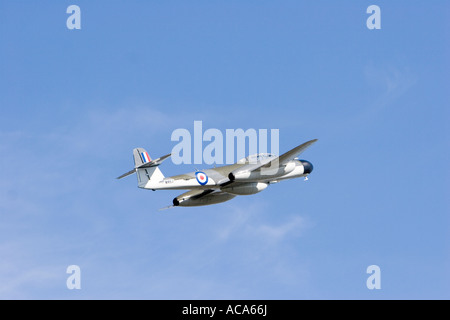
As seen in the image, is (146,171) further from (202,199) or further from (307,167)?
(307,167)

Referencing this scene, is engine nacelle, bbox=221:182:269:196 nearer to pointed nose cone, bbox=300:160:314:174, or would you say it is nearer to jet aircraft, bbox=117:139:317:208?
jet aircraft, bbox=117:139:317:208

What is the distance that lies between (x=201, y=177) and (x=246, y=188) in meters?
4.45

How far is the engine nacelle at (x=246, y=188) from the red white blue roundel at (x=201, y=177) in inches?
81.0

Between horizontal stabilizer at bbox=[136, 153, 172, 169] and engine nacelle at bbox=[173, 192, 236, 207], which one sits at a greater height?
horizontal stabilizer at bbox=[136, 153, 172, 169]

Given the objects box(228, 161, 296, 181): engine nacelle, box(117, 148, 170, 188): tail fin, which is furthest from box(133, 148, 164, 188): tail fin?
box(228, 161, 296, 181): engine nacelle

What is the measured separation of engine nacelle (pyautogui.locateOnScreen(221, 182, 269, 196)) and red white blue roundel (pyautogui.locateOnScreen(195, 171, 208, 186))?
206cm

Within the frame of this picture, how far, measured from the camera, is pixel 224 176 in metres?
61.9

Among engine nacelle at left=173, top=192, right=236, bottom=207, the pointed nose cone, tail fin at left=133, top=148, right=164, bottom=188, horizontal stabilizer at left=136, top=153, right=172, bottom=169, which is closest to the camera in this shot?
horizontal stabilizer at left=136, top=153, right=172, bottom=169

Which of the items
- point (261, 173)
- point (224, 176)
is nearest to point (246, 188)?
point (224, 176)

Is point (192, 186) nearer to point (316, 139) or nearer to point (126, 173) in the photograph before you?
point (126, 173)

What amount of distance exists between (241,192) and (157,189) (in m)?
7.86

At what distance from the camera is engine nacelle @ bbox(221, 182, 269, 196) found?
62.1 metres
